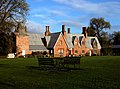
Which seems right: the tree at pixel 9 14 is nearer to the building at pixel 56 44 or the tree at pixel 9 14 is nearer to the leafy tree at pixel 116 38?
the building at pixel 56 44

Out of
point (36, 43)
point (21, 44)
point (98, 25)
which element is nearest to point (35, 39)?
point (36, 43)

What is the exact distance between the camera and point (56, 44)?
3108 inches

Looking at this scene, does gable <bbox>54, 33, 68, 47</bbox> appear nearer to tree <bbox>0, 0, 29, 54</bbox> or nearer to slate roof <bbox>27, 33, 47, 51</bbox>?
slate roof <bbox>27, 33, 47, 51</bbox>

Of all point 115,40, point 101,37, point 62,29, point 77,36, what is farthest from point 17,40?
point 115,40

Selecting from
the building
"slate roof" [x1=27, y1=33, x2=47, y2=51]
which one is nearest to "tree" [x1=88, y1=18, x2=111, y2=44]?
the building

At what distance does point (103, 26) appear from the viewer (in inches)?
4943

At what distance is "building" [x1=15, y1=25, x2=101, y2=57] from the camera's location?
7281 cm

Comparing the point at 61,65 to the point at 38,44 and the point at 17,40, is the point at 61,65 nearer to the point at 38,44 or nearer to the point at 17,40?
the point at 17,40

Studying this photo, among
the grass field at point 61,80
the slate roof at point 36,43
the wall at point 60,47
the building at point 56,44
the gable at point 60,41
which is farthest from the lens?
the gable at point 60,41

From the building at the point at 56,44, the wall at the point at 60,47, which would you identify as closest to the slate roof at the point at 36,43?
the building at the point at 56,44

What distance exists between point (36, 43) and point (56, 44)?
6.23 m

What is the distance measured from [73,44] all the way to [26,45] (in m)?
19.3

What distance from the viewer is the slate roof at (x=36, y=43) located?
2982 inches

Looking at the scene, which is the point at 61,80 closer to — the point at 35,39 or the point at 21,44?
the point at 21,44
